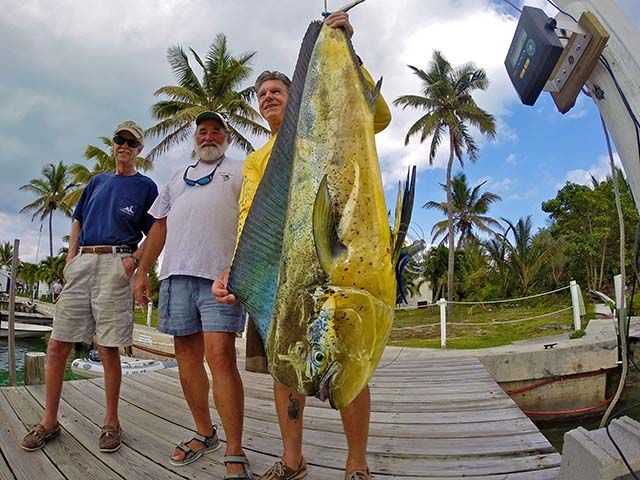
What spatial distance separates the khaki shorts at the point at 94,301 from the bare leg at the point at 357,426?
1390 mm

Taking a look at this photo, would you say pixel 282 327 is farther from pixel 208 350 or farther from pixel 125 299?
pixel 125 299

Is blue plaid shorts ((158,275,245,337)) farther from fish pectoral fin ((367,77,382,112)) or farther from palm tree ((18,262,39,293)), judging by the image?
palm tree ((18,262,39,293))

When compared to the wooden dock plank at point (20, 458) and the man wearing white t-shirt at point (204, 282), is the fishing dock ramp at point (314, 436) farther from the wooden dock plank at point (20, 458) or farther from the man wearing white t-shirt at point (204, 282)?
the man wearing white t-shirt at point (204, 282)

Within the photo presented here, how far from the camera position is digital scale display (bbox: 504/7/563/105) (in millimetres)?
1277

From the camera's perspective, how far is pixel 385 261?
3.94 feet

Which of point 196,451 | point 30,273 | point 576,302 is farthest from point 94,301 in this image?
point 30,273

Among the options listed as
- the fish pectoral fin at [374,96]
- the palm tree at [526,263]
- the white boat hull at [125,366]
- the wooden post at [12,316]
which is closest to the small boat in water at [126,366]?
the white boat hull at [125,366]

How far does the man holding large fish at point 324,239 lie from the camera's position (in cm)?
118

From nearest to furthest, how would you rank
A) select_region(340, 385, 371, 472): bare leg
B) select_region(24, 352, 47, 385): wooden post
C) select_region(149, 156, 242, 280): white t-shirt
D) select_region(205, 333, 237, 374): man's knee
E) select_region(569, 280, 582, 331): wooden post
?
select_region(340, 385, 371, 472): bare leg, select_region(205, 333, 237, 374): man's knee, select_region(149, 156, 242, 280): white t-shirt, select_region(24, 352, 47, 385): wooden post, select_region(569, 280, 582, 331): wooden post

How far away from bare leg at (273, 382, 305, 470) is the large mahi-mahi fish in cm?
57

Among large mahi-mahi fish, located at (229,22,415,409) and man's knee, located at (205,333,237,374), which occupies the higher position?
large mahi-mahi fish, located at (229,22,415,409)

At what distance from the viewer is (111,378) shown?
2.54 m

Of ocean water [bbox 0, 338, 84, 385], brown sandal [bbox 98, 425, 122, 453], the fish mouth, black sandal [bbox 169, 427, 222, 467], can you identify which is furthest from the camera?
ocean water [bbox 0, 338, 84, 385]

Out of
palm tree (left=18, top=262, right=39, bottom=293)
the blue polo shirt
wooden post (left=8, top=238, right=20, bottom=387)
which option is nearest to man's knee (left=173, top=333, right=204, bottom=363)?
the blue polo shirt
